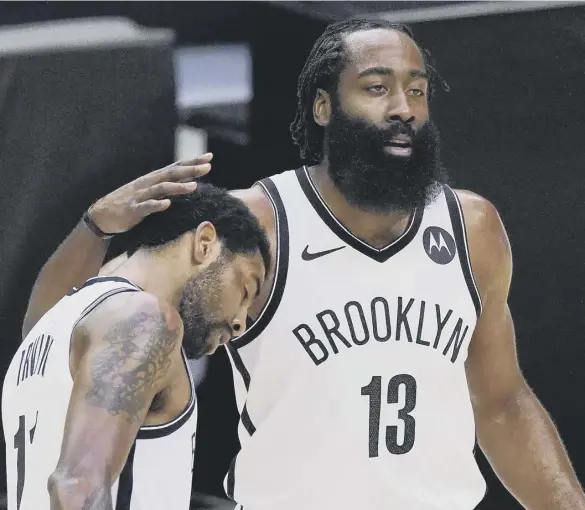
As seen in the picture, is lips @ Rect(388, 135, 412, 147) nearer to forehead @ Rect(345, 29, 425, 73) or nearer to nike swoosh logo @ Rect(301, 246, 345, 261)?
forehead @ Rect(345, 29, 425, 73)

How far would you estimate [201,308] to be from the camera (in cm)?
184

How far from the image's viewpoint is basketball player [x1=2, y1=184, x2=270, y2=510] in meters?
1.52

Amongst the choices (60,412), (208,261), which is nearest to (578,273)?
(208,261)

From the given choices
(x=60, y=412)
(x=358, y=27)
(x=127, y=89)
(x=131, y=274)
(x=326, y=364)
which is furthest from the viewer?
(x=127, y=89)

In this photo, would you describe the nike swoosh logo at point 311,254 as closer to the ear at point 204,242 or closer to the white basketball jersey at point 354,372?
the white basketball jersey at point 354,372

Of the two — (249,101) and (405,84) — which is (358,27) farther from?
(249,101)

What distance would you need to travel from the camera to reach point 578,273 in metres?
3.29

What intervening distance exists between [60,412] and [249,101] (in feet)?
5.98

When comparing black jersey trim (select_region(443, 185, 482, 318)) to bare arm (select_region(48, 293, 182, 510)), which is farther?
black jersey trim (select_region(443, 185, 482, 318))

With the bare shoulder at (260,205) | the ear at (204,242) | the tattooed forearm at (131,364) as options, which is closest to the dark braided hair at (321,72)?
the bare shoulder at (260,205)

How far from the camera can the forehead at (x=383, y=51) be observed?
2365mm

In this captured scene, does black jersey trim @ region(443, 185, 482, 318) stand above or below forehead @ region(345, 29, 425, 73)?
below

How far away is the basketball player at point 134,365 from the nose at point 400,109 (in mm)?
515

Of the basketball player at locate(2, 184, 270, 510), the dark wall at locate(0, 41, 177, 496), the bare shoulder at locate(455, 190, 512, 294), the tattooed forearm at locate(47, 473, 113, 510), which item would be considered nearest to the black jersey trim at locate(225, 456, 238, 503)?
the basketball player at locate(2, 184, 270, 510)
